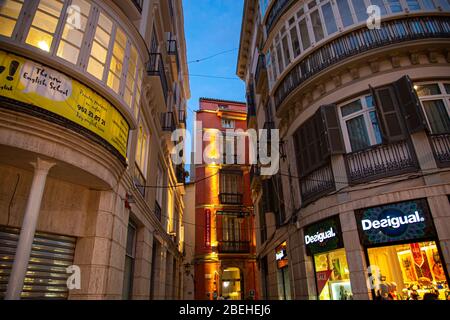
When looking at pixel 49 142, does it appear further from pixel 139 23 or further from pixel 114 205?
pixel 139 23

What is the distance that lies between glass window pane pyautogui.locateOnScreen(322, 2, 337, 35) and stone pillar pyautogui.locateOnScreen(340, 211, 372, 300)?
7.00 m

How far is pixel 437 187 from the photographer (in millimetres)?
7875

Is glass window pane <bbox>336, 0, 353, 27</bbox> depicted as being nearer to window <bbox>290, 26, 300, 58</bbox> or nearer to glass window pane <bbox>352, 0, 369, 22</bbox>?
glass window pane <bbox>352, 0, 369, 22</bbox>

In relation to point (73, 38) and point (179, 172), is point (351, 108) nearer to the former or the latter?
point (73, 38)

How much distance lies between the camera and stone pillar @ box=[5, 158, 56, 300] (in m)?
4.82

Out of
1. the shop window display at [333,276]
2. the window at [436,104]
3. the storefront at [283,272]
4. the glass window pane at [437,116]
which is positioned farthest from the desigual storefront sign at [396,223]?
the storefront at [283,272]

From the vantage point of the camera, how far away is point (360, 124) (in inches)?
389

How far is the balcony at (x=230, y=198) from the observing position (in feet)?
93.5

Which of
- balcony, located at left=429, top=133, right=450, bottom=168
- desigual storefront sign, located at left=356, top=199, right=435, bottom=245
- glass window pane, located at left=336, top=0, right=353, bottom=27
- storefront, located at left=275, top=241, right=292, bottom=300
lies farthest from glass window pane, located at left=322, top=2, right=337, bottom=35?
storefront, located at left=275, top=241, right=292, bottom=300

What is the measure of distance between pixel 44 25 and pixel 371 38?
32.3ft

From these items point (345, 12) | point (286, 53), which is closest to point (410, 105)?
point (345, 12)

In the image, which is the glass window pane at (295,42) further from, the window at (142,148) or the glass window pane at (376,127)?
the window at (142,148)
